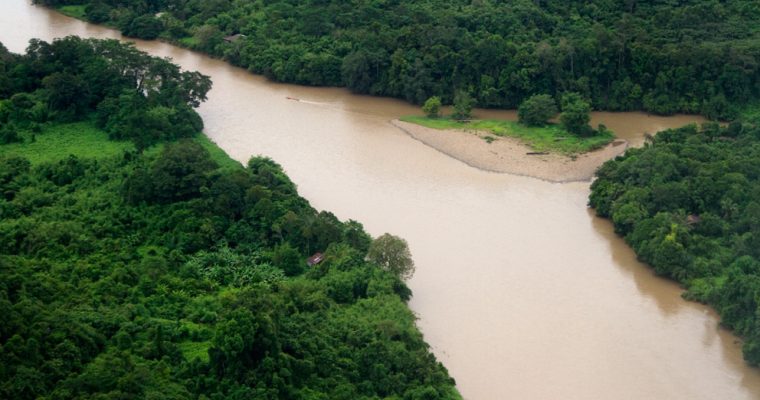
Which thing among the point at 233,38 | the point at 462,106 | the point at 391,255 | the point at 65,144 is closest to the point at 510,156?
the point at 462,106

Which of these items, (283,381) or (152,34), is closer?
(283,381)

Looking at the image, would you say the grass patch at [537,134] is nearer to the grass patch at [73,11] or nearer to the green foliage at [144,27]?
the green foliage at [144,27]

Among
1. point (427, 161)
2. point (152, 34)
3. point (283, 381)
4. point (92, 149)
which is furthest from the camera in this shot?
point (152, 34)

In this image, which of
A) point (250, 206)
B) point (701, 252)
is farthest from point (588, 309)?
point (250, 206)

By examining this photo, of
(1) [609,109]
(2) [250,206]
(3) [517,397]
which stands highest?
(1) [609,109]

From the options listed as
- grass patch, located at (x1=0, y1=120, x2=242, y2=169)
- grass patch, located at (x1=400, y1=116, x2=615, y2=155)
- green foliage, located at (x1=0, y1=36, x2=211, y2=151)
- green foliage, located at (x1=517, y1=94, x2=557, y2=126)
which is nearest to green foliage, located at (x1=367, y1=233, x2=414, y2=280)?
grass patch, located at (x1=0, y1=120, x2=242, y2=169)

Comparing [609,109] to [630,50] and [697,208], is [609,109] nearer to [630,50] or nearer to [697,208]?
[630,50]

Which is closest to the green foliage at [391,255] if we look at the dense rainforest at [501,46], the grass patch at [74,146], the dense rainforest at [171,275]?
the dense rainforest at [171,275]
